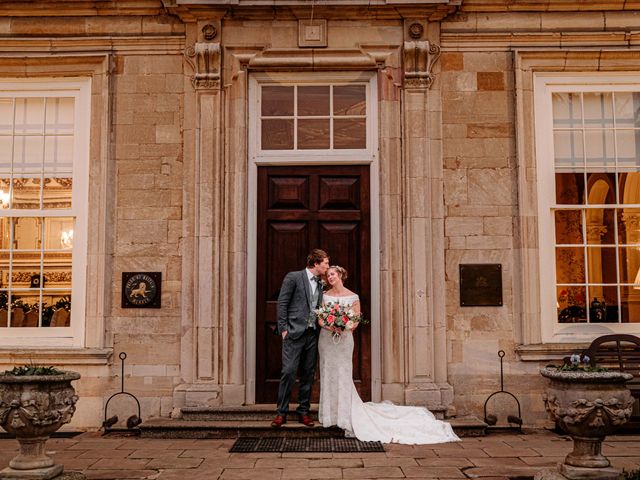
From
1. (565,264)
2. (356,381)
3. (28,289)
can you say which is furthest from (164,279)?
(565,264)

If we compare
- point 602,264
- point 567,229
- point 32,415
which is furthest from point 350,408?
Result: point 602,264

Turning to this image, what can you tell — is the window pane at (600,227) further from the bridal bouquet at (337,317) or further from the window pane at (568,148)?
the bridal bouquet at (337,317)

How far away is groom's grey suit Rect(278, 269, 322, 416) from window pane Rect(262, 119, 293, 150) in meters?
1.83

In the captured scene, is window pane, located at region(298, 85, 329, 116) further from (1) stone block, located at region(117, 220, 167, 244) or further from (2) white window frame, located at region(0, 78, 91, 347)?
(2) white window frame, located at region(0, 78, 91, 347)

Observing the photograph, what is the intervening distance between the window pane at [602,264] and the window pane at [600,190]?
0.59m

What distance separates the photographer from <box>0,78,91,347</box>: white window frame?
344 inches

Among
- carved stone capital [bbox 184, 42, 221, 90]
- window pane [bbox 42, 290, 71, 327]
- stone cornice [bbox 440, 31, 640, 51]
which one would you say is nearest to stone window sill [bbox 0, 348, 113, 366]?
window pane [bbox 42, 290, 71, 327]

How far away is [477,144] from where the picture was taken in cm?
875

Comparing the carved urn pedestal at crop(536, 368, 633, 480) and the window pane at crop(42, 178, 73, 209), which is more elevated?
the window pane at crop(42, 178, 73, 209)

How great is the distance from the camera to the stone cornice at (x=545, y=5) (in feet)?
28.9

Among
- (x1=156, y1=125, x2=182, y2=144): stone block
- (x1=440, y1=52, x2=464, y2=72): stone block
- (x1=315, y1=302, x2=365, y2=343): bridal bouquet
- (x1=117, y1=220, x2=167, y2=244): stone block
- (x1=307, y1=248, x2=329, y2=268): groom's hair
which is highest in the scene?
(x1=440, y1=52, x2=464, y2=72): stone block

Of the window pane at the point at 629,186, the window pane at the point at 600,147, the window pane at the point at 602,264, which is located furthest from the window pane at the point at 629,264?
the window pane at the point at 600,147

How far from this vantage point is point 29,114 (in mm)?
9094

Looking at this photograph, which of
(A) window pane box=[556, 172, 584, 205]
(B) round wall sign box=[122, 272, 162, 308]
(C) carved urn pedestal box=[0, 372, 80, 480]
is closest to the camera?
(C) carved urn pedestal box=[0, 372, 80, 480]
